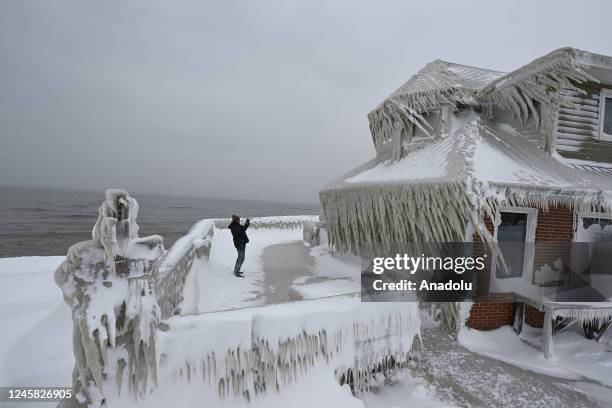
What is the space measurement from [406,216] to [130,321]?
5161 mm

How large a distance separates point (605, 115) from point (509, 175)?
Answer: 4313 millimetres

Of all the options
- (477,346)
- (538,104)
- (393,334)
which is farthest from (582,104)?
(393,334)

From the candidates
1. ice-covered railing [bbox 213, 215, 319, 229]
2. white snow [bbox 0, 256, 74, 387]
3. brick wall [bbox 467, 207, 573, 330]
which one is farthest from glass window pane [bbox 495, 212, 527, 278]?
ice-covered railing [bbox 213, 215, 319, 229]

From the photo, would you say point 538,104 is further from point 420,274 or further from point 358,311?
point 358,311

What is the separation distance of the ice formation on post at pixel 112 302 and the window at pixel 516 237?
699 cm

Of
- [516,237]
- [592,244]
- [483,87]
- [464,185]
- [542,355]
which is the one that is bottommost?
[542,355]

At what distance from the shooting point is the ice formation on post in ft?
8.75

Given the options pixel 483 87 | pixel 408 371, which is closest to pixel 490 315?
pixel 408 371

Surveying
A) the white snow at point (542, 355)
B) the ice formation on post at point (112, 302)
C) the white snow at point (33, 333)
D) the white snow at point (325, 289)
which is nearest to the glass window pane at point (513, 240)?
the white snow at point (542, 355)

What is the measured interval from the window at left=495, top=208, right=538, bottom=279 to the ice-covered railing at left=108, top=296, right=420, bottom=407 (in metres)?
3.25

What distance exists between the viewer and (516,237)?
6.30 m

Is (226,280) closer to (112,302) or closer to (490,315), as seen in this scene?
(112,302)

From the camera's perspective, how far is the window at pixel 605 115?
21.9 ft

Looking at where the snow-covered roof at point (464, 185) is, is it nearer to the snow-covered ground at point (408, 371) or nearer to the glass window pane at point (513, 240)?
the glass window pane at point (513, 240)
